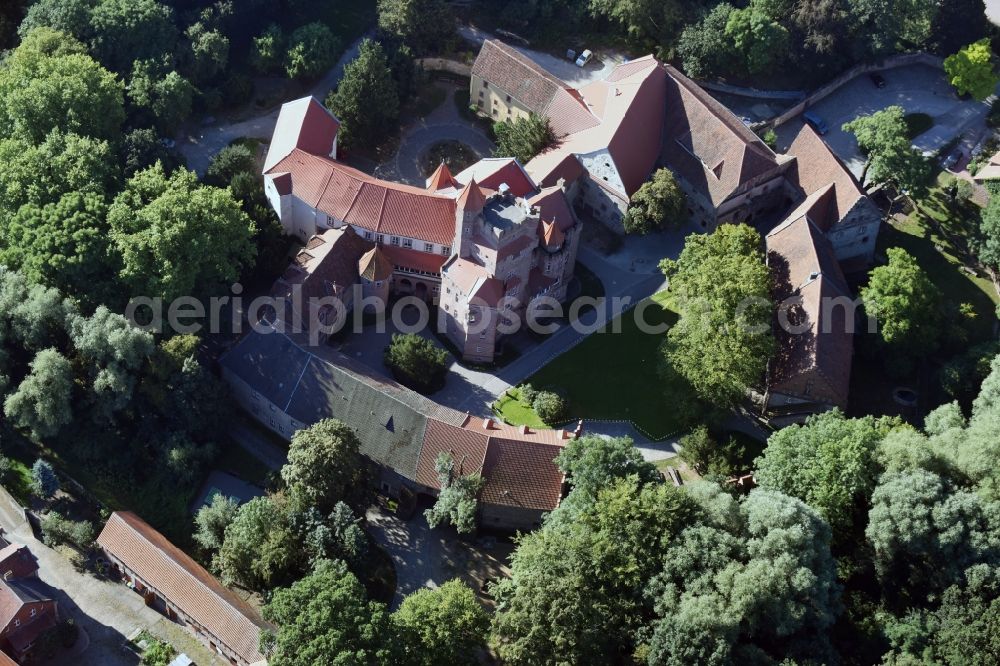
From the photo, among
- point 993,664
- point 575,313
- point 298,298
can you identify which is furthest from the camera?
point 575,313

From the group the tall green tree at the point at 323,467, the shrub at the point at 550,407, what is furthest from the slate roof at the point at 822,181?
the tall green tree at the point at 323,467

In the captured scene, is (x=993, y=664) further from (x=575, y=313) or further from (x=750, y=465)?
(x=575, y=313)

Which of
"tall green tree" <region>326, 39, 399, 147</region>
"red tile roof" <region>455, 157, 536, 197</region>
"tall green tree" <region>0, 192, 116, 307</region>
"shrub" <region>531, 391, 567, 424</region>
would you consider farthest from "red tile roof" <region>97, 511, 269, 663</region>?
"tall green tree" <region>326, 39, 399, 147</region>

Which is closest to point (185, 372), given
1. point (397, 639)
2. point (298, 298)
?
point (298, 298)

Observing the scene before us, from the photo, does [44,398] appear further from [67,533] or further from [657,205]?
[657,205]

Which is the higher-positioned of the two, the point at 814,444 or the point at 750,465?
the point at 814,444

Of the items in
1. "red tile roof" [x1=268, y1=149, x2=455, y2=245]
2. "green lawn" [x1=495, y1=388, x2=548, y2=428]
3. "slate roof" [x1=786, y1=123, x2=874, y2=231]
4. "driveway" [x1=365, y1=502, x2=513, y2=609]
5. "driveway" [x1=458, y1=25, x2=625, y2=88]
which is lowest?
"driveway" [x1=365, y1=502, x2=513, y2=609]

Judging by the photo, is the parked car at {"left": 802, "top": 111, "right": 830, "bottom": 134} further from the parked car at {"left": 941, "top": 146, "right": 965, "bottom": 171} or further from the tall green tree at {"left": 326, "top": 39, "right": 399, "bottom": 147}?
the tall green tree at {"left": 326, "top": 39, "right": 399, "bottom": 147}
